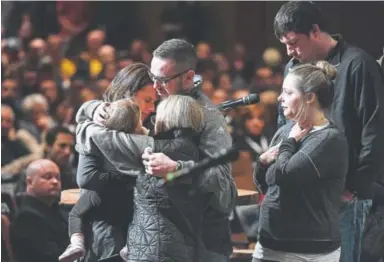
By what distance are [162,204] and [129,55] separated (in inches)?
226

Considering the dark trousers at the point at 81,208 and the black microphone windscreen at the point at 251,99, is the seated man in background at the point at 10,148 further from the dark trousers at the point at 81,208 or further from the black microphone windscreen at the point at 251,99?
the black microphone windscreen at the point at 251,99

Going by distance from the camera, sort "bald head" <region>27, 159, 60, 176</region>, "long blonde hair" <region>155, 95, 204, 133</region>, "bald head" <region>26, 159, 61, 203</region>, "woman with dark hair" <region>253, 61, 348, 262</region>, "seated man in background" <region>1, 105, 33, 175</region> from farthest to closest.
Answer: "seated man in background" <region>1, 105, 33, 175</region> → "bald head" <region>27, 159, 60, 176</region> → "bald head" <region>26, 159, 61, 203</region> → "long blonde hair" <region>155, 95, 204, 133</region> → "woman with dark hair" <region>253, 61, 348, 262</region>

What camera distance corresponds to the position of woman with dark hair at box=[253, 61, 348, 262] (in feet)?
16.2

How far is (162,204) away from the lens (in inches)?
198

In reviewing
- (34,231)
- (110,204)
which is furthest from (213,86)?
(110,204)

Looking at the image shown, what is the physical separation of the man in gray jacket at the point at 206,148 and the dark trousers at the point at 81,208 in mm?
293

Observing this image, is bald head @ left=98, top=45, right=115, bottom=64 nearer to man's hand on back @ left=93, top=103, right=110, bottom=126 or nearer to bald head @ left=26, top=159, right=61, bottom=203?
bald head @ left=26, top=159, right=61, bottom=203

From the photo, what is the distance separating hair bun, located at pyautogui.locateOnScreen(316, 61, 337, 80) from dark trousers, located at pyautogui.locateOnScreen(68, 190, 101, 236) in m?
1.14

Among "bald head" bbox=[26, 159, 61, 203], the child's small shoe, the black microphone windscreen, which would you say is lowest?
the child's small shoe

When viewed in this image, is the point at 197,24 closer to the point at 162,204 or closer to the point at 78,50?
the point at 78,50

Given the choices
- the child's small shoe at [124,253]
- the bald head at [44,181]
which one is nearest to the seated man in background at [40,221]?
the bald head at [44,181]

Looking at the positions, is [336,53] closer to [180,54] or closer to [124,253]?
[180,54]

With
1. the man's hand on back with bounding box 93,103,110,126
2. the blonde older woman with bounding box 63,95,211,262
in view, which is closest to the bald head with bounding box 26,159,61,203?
the man's hand on back with bounding box 93,103,110,126

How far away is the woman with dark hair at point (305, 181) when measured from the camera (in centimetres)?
493
